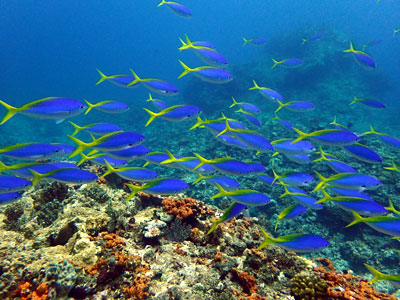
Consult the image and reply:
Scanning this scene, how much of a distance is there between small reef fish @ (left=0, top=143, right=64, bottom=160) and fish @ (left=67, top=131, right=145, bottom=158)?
512 millimetres

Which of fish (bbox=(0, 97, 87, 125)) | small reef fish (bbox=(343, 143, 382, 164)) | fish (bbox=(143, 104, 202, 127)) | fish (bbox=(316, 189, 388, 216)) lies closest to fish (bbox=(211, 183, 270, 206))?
fish (bbox=(316, 189, 388, 216))

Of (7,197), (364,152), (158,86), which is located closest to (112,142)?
(7,197)

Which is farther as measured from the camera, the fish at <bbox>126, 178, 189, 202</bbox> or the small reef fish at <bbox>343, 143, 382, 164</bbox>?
the small reef fish at <bbox>343, 143, 382, 164</bbox>

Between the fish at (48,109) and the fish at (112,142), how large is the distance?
1.46 ft

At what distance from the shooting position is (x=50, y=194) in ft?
16.7

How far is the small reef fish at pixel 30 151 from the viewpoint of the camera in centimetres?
340

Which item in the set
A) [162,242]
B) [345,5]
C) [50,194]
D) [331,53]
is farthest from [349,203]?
[345,5]

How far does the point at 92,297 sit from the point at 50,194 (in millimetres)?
3304

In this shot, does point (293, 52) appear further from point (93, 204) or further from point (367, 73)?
point (93, 204)

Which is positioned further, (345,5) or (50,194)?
(345,5)

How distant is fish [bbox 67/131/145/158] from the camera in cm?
341

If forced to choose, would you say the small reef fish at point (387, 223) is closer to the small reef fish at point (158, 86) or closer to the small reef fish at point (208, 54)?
the small reef fish at point (158, 86)

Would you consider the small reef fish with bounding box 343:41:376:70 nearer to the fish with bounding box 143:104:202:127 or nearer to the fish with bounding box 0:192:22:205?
the fish with bounding box 143:104:202:127

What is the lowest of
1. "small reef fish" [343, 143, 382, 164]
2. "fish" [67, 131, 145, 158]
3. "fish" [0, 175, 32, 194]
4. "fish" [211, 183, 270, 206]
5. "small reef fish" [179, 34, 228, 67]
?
"fish" [0, 175, 32, 194]
